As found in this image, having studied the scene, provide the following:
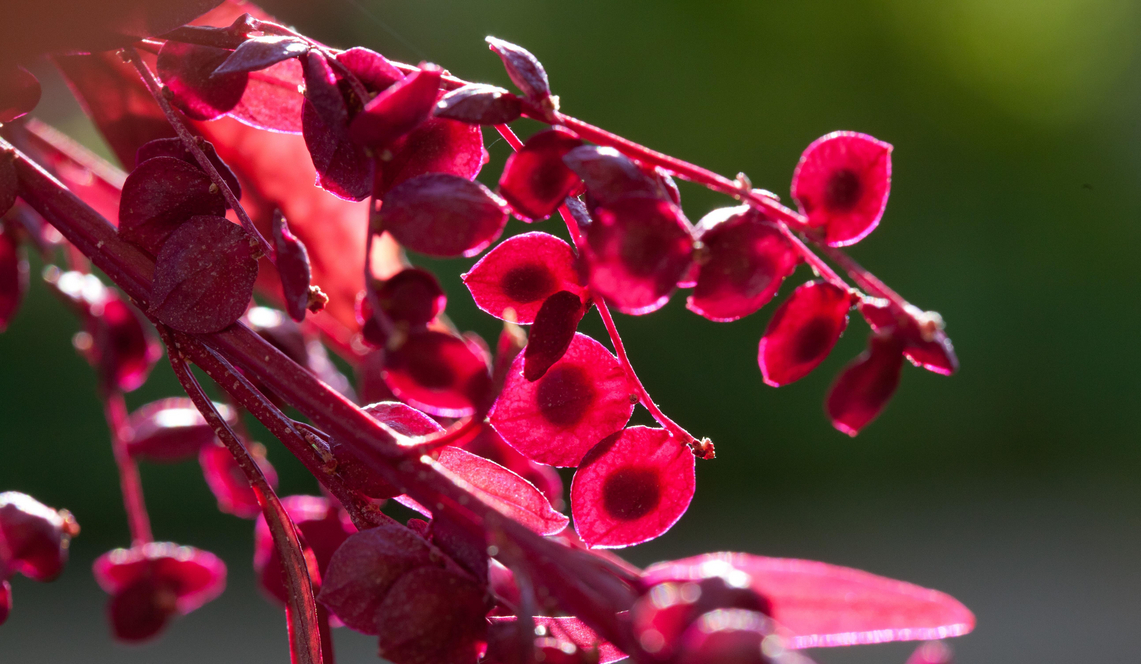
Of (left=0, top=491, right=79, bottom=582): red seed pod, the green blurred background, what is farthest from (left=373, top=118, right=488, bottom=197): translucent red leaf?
the green blurred background

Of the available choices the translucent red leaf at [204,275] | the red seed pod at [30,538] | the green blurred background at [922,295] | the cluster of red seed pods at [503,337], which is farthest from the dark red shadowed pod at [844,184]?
the green blurred background at [922,295]

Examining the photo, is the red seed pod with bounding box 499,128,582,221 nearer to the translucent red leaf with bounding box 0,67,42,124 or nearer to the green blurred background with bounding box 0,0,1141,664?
the translucent red leaf with bounding box 0,67,42,124

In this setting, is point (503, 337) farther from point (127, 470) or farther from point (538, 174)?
point (127, 470)

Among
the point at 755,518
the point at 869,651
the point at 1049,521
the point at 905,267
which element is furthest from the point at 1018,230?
the point at 869,651

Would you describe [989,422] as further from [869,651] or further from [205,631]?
[205,631]

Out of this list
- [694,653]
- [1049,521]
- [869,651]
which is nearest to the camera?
[694,653]

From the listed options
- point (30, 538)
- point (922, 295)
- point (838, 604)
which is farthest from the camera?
point (922, 295)

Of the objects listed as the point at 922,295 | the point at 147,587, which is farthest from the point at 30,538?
the point at 922,295
